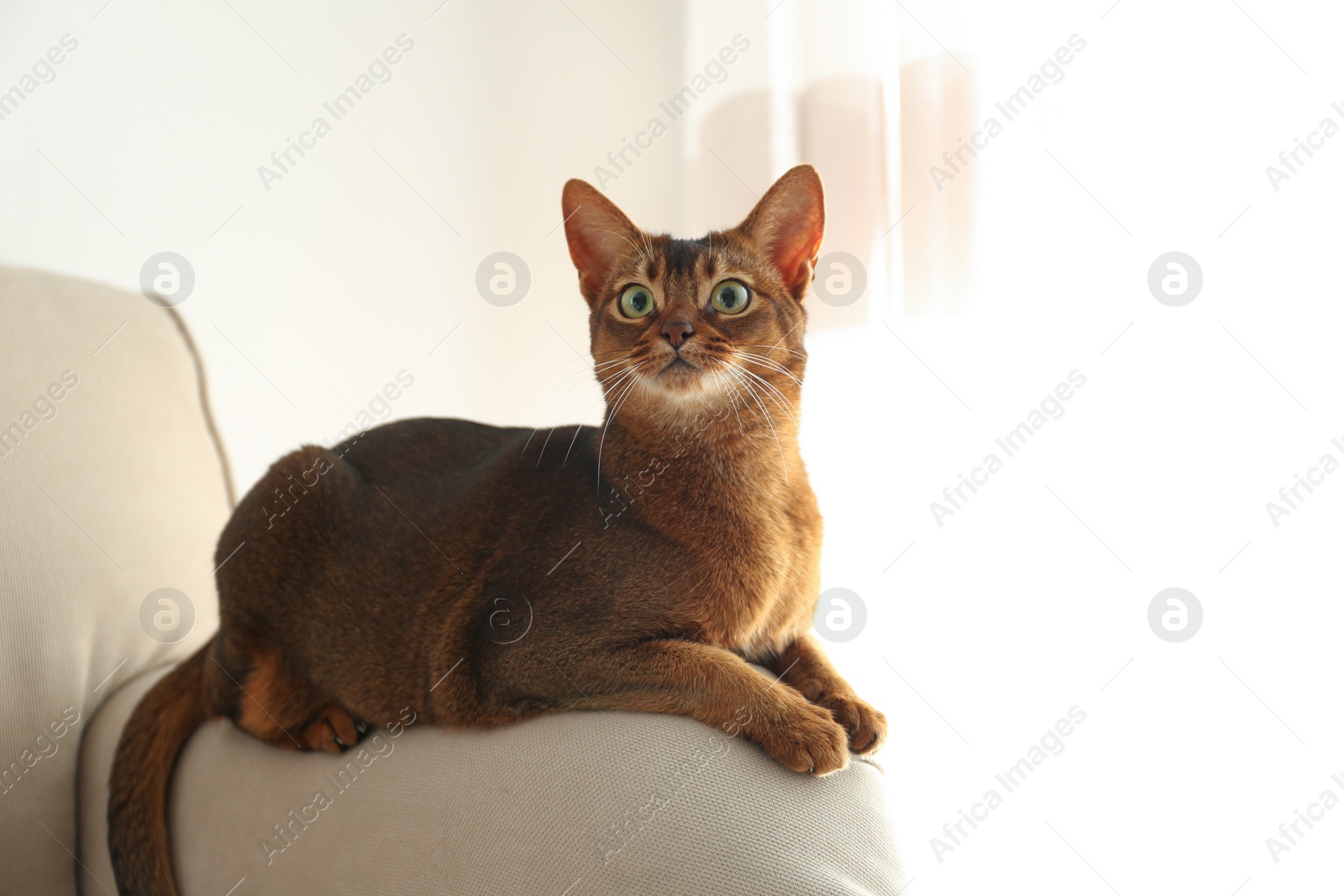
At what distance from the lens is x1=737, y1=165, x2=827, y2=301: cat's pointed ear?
1.34 m

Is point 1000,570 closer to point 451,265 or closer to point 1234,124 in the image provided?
point 1234,124

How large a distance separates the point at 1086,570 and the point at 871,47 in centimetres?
124

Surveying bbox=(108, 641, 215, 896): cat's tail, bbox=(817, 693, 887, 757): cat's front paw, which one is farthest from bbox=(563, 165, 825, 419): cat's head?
bbox=(108, 641, 215, 896): cat's tail

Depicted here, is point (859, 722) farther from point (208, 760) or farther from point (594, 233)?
point (208, 760)

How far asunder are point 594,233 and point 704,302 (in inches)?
10.3

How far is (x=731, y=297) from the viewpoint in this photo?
133 centimetres

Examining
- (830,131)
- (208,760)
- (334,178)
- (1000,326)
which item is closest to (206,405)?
(208,760)

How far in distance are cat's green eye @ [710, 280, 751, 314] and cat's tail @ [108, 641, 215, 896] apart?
1.01 metres

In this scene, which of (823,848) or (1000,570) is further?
(1000,570)

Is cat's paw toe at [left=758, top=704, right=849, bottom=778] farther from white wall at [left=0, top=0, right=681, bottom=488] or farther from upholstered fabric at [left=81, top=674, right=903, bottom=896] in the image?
white wall at [left=0, top=0, right=681, bottom=488]

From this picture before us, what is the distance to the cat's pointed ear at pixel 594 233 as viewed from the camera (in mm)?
1419

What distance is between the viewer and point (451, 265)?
3.04 metres

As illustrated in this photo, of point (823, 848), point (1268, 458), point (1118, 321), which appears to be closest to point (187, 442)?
point (823, 848)

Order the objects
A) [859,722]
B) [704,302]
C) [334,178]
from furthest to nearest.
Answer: [334,178]
[704,302]
[859,722]
